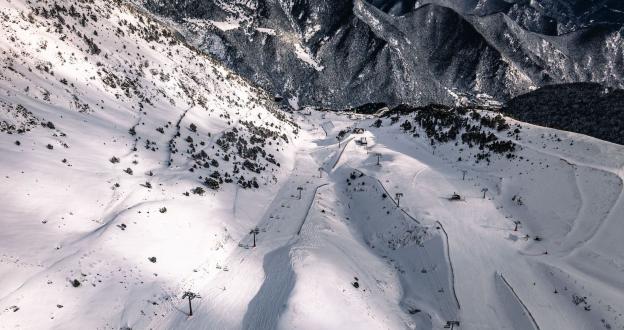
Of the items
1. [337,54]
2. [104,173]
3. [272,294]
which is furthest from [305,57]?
[272,294]

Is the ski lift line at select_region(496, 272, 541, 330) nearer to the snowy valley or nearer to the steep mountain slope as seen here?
the snowy valley

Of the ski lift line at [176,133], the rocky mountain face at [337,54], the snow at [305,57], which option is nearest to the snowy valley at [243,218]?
the ski lift line at [176,133]

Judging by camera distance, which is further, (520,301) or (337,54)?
(337,54)

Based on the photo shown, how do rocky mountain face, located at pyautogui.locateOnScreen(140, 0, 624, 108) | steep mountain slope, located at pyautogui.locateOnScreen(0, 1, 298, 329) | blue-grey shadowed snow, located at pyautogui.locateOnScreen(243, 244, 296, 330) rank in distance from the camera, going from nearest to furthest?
steep mountain slope, located at pyautogui.locateOnScreen(0, 1, 298, 329), blue-grey shadowed snow, located at pyautogui.locateOnScreen(243, 244, 296, 330), rocky mountain face, located at pyautogui.locateOnScreen(140, 0, 624, 108)

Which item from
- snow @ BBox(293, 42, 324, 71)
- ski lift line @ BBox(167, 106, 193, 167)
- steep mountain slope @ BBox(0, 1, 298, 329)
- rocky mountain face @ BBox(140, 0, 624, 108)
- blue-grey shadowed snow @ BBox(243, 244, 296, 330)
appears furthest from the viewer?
snow @ BBox(293, 42, 324, 71)

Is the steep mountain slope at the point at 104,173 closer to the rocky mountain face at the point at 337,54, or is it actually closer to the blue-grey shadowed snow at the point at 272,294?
the blue-grey shadowed snow at the point at 272,294

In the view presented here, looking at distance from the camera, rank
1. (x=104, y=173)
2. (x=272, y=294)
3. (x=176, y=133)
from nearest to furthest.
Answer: (x=272, y=294) → (x=104, y=173) → (x=176, y=133)

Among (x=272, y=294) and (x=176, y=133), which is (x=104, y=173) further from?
(x=272, y=294)

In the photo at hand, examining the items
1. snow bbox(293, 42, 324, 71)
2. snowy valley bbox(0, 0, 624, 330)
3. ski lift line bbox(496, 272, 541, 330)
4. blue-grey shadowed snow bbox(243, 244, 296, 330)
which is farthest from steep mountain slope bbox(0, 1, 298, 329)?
snow bbox(293, 42, 324, 71)
